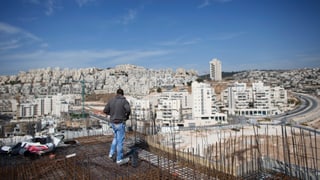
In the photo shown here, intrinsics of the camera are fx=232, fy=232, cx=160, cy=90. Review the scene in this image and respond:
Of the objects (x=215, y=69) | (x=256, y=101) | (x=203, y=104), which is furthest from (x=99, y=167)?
(x=215, y=69)

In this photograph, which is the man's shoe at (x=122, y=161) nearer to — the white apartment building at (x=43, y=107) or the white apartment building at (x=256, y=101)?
the white apartment building at (x=256, y=101)

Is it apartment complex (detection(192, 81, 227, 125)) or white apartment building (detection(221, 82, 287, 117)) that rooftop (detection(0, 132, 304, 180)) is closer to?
apartment complex (detection(192, 81, 227, 125))

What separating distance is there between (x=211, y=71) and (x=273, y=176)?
7086 centimetres

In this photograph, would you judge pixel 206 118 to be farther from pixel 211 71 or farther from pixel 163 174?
pixel 211 71

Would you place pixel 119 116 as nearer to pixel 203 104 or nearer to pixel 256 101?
pixel 203 104

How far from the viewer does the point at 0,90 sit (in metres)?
61.2

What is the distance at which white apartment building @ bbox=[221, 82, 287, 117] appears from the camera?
28.6 metres

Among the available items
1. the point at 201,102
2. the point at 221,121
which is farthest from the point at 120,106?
the point at 201,102

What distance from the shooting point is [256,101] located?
101ft

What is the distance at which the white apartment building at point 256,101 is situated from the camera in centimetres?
2863

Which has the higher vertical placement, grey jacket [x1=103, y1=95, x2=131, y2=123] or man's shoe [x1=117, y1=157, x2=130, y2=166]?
grey jacket [x1=103, y1=95, x2=131, y2=123]

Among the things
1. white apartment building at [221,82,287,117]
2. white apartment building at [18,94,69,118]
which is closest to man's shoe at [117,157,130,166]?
white apartment building at [221,82,287,117]

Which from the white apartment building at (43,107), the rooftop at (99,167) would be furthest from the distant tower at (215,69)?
the rooftop at (99,167)

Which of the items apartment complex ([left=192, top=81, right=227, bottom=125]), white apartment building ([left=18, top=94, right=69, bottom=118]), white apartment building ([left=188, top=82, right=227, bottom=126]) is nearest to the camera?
white apartment building ([left=188, top=82, right=227, bottom=126])
